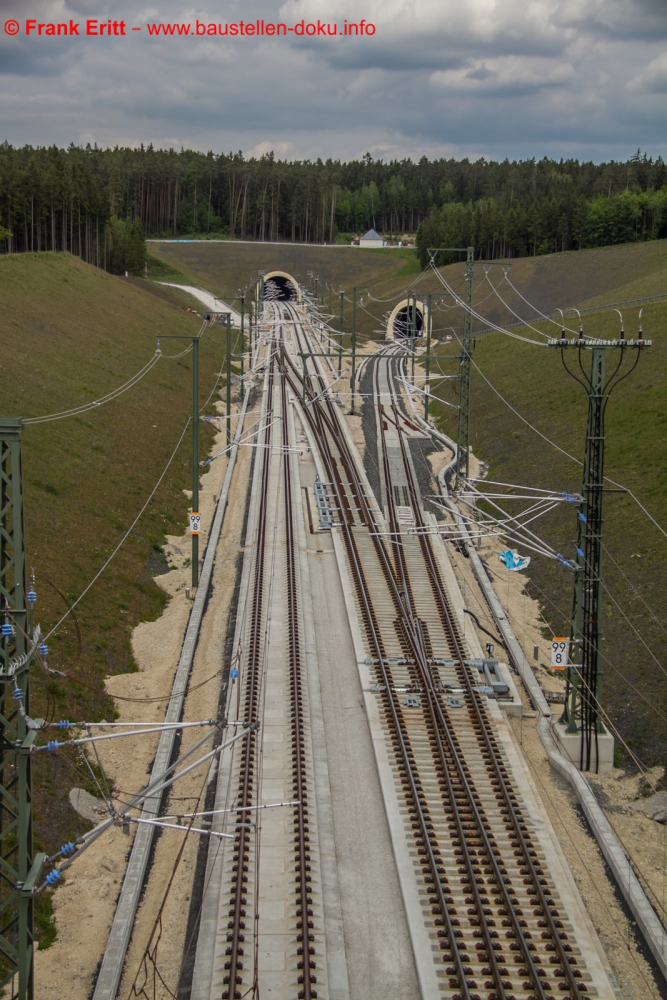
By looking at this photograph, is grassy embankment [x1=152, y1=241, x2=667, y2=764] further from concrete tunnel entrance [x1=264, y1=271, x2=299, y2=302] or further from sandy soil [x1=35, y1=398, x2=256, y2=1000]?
concrete tunnel entrance [x1=264, y1=271, x2=299, y2=302]

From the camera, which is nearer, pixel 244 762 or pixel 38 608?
pixel 244 762

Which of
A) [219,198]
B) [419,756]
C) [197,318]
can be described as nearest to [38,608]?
[419,756]

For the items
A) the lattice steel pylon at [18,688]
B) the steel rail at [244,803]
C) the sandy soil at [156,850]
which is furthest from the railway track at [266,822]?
the lattice steel pylon at [18,688]

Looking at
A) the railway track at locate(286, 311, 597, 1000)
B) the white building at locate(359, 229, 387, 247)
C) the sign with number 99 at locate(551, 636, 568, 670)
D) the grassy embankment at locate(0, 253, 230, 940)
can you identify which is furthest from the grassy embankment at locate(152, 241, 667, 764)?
the white building at locate(359, 229, 387, 247)

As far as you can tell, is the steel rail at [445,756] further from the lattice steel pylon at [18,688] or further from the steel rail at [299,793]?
the lattice steel pylon at [18,688]

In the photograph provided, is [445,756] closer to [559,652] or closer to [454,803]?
[454,803]

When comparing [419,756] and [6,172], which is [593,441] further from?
[6,172]
